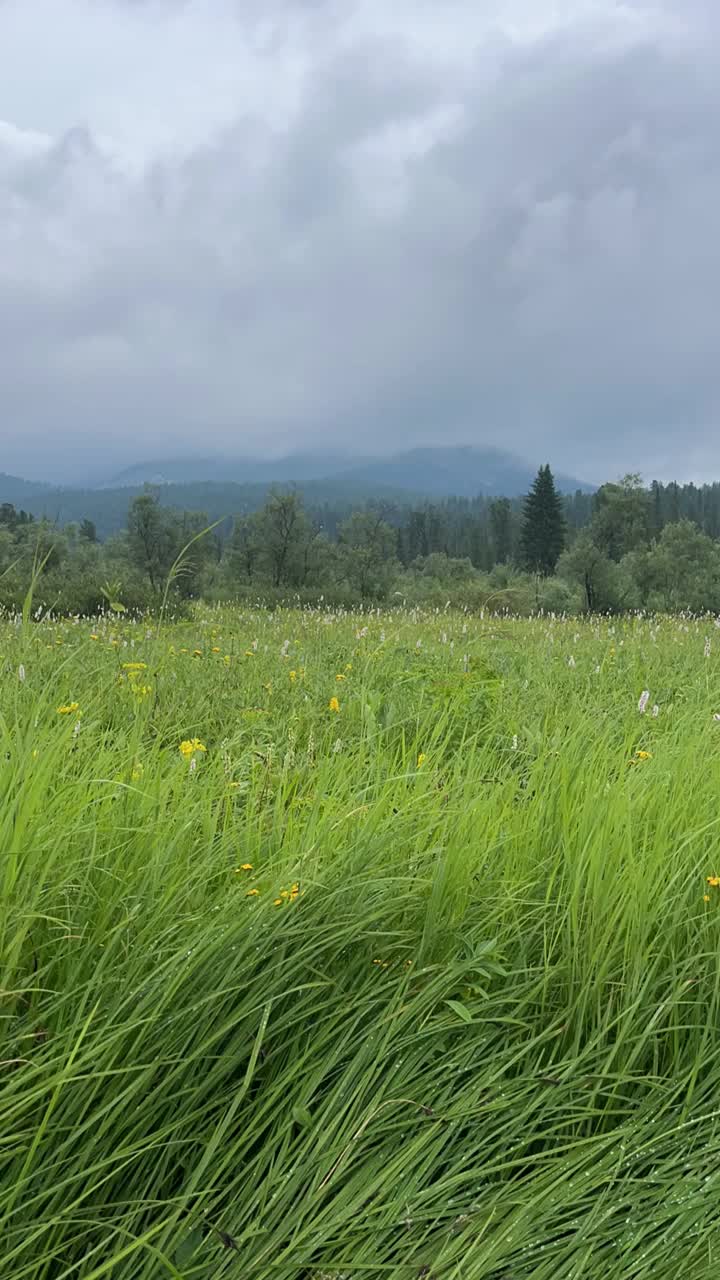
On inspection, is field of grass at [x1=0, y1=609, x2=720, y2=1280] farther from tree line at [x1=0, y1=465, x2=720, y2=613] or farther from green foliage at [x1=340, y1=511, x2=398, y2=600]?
green foliage at [x1=340, y1=511, x2=398, y2=600]

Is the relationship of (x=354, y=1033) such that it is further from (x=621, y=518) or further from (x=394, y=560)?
(x=394, y=560)

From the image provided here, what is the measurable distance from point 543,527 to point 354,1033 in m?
105

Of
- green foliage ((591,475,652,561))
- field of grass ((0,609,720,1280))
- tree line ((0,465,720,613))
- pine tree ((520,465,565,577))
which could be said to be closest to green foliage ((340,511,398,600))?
tree line ((0,465,720,613))

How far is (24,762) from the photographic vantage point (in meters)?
2.03

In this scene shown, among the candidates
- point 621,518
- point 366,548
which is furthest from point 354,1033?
point 621,518

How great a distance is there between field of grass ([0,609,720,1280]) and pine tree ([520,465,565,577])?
102 m

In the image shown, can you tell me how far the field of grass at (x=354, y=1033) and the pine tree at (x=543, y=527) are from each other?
10204cm

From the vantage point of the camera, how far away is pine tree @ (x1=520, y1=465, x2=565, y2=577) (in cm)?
10156

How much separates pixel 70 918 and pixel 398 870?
1000 mm

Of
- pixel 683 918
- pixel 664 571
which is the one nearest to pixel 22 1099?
pixel 683 918

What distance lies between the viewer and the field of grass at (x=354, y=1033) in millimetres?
1458

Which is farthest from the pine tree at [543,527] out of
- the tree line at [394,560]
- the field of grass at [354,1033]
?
the field of grass at [354,1033]

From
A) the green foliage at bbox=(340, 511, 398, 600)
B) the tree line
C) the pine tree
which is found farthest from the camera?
the pine tree

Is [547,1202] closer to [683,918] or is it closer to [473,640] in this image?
[683,918]
